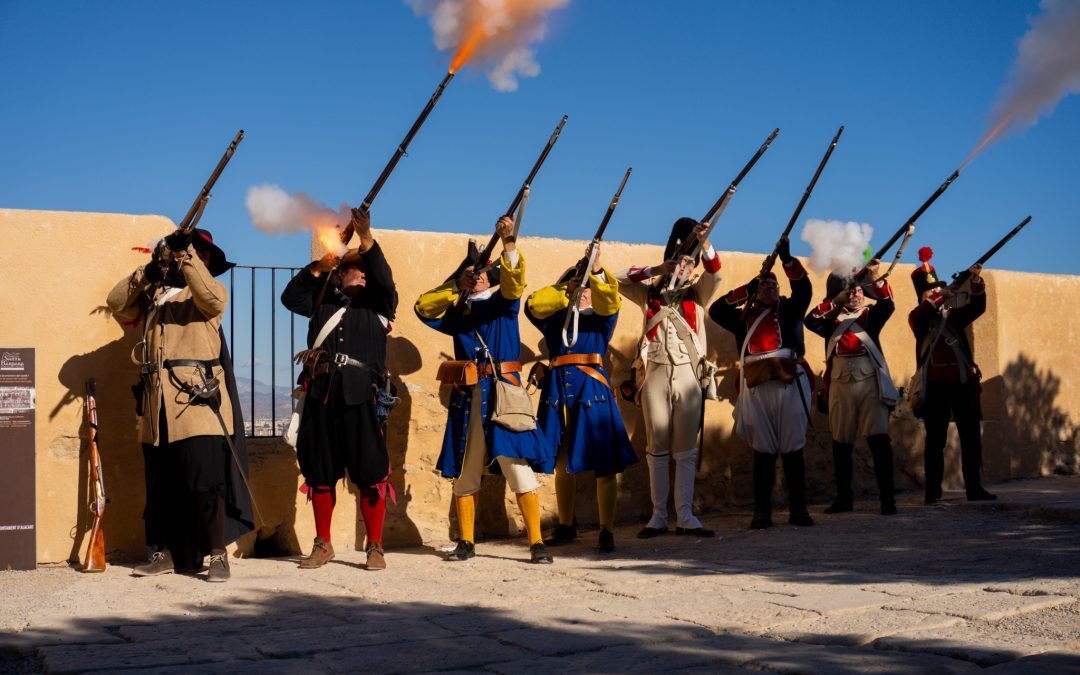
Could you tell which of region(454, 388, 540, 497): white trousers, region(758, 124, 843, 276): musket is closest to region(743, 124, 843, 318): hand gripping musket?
region(758, 124, 843, 276): musket

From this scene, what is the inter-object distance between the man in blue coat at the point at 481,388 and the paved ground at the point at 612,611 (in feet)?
1.37

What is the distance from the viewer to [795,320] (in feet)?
25.8

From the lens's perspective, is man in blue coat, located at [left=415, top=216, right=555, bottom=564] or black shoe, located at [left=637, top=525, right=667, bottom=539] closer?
man in blue coat, located at [left=415, top=216, right=555, bottom=564]

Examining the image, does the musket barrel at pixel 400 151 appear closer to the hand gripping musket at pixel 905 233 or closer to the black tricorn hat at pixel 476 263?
the black tricorn hat at pixel 476 263

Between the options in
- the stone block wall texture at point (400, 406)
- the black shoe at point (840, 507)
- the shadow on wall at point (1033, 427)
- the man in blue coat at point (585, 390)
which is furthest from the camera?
the shadow on wall at point (1033, 427)

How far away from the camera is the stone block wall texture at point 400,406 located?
21.4 ft

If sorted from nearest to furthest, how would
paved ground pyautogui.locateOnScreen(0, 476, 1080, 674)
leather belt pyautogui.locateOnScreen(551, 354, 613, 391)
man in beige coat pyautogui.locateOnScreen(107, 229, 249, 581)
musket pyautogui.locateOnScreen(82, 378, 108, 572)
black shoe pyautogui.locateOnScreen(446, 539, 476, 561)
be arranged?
paved ground pyautogui.locateOnScreen(0, 476, 1080, 674)
man in beige coat pyautogui.locateOnScreen(107, 229, 249, 581)
musket pyautogui.locateOnScreen(82, 378, 108, 572)
black shoe pyautogui.locateOnScreen(446, 539, 476, 561)
leather belt pyautogui.locateOnScreen(551, 354, 613, 391)

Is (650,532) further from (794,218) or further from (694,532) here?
(794,218)

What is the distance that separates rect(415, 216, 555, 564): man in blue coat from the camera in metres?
6.59

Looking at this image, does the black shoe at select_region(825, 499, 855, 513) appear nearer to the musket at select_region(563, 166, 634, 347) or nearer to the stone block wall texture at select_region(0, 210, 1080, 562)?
the stone block wall texture at select_region(0, 210, 1080, 562)

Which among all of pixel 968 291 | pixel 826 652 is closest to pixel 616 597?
pixel 826 652

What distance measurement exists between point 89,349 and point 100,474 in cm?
78

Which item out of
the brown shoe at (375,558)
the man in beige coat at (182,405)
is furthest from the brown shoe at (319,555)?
the man in beige coat at (182,405)

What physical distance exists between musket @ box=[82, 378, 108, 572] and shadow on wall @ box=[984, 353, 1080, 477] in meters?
7.19
